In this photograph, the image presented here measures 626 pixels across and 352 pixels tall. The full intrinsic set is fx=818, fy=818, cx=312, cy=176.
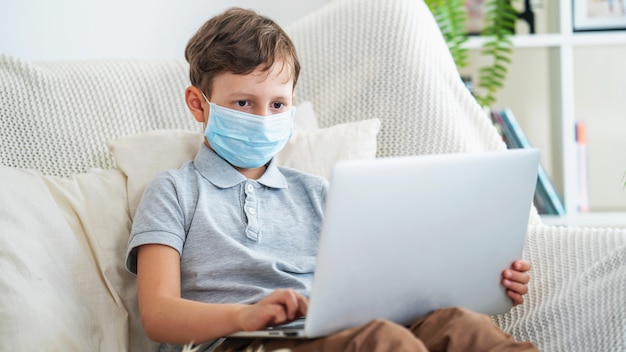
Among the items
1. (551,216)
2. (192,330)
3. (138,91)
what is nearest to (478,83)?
(551,216)

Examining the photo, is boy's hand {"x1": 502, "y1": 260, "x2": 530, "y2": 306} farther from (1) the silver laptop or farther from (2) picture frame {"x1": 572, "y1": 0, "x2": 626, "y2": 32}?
(2) picture frame {"x1": 572, "y1": 0, "x2": 626, "y2": 32}

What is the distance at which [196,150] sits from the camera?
146cm

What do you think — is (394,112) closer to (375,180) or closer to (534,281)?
(534,281)

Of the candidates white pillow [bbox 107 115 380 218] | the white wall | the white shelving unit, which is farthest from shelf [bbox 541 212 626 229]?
white pillow [bbox 107 115 380 218]

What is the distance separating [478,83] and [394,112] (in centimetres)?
107

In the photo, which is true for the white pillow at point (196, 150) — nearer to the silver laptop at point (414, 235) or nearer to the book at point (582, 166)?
the silver laptop at point (414, 235)

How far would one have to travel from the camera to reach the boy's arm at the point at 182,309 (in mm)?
983

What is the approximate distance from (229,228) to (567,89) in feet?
5.27

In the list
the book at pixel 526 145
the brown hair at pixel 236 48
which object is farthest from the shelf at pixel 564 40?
the brown hair at pixel 236 48

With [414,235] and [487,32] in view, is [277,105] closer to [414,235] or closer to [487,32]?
[414,235]

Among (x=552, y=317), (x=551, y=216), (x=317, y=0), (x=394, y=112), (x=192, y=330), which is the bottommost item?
(x=551, y=216)

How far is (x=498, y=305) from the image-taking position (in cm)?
118

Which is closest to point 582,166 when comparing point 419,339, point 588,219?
point 588,219

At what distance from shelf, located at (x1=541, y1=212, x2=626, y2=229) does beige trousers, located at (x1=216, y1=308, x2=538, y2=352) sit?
62.6 inches
